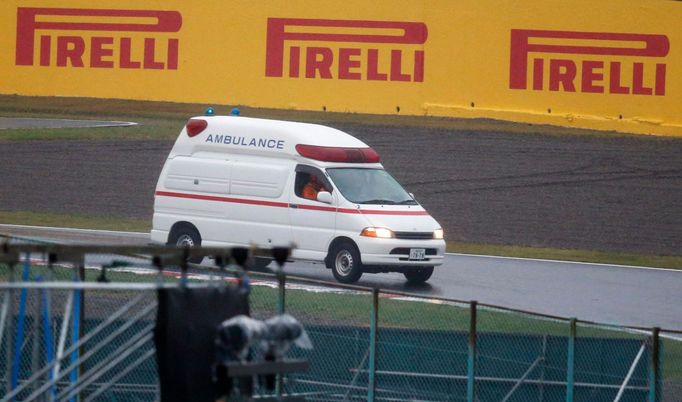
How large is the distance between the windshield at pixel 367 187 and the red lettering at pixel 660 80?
16.0 m

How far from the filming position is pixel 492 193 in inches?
1097

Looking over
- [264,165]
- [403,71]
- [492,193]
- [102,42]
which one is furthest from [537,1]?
[264,165]

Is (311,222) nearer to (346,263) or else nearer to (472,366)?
(346,263)

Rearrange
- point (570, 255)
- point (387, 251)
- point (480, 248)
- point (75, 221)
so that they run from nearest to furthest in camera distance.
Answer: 1. point (387, 251)
2. point (570, 255)
3. point (480, 248)
4. point (75, 221)

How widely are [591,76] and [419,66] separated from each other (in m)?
4.58

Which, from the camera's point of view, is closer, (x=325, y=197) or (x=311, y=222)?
(x=325, y=197)

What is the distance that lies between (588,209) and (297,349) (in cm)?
1754

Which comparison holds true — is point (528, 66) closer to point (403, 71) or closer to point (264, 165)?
point (403, 71)

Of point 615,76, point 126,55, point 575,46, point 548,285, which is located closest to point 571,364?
point 548,285

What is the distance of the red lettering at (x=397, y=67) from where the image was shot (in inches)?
1308

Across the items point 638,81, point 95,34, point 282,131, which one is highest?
point 95,34

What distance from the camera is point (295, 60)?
110ft

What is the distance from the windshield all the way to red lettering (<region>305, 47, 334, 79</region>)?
47.6 ft

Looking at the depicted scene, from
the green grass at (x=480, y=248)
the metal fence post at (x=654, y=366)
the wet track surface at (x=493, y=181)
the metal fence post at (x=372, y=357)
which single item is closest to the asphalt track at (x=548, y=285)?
the green grass at (x=480, y=248)
